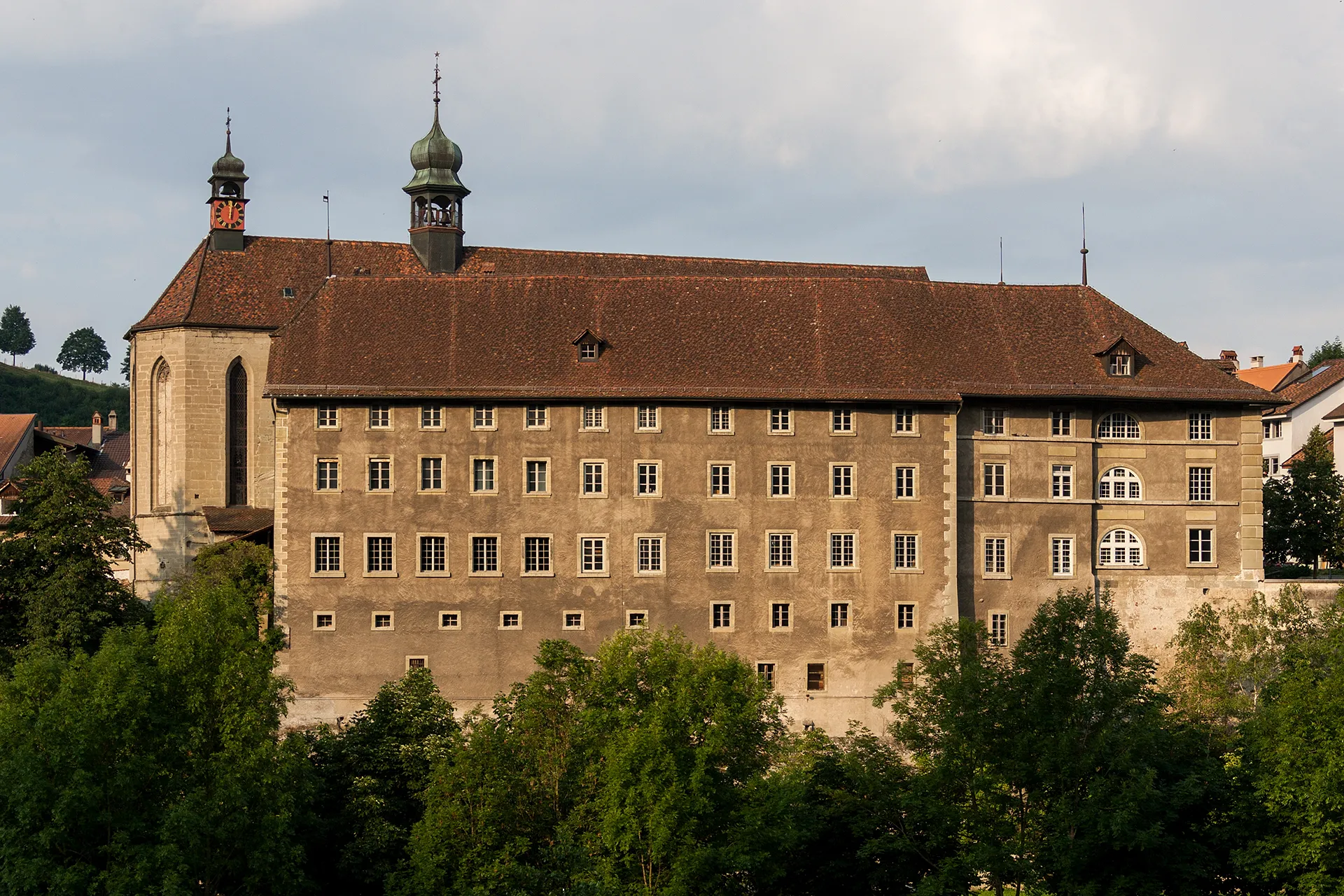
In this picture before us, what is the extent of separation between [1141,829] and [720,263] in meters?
39.8

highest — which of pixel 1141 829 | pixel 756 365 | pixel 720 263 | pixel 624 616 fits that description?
pixel 720 263

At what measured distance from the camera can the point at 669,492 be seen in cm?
6234

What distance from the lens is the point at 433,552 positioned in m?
61.8

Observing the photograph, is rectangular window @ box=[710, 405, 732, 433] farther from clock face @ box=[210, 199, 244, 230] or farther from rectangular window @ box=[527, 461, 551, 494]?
clock face @ box=[210, 199, 244, 230]

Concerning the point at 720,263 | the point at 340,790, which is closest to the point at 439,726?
the point at 340,790

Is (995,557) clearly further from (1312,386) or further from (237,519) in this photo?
(1312,386)

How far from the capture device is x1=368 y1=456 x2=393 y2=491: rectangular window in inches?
2442

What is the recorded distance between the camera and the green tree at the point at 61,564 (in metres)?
59.4

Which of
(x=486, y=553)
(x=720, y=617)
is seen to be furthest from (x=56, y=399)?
(x=720, y=617)

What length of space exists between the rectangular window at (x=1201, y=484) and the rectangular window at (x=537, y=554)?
71.2 ft

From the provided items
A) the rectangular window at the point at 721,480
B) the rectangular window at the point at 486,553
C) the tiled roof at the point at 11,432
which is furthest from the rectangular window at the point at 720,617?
the tiled roof at the point at 11,432

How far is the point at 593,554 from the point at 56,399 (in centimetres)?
12882

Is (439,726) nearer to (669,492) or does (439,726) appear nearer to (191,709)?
(191,709)

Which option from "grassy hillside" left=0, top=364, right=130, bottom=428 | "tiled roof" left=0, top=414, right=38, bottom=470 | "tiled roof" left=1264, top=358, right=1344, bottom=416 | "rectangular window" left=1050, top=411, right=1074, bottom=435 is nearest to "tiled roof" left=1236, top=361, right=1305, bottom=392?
"tiled roof" left=1264, top=358, right=1344, bottom=416
